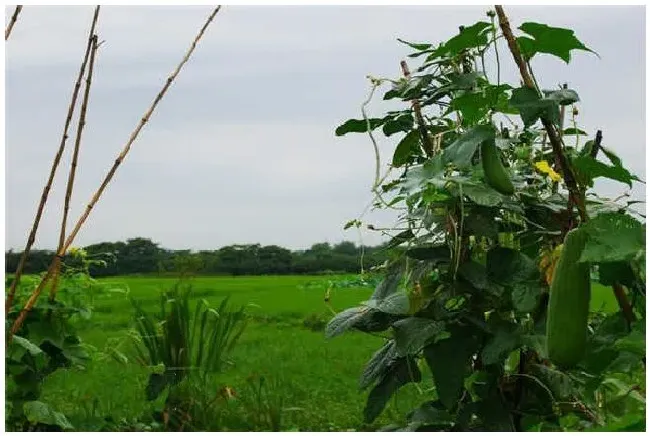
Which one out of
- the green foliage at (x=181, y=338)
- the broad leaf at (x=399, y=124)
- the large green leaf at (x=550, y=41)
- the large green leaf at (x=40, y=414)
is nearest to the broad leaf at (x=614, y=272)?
the large green leaf at (x=550, y=41)

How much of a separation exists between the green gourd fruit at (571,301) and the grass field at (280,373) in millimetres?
756

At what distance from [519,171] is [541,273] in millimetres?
234

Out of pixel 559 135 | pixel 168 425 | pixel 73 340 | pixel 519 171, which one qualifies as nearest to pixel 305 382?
pixel 168 425

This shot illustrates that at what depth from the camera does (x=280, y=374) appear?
3.46 meters

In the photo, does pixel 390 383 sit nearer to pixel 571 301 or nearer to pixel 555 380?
pixel 555 380

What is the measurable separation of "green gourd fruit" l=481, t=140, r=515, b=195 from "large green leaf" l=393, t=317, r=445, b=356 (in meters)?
0.22

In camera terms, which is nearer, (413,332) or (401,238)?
(413,332)

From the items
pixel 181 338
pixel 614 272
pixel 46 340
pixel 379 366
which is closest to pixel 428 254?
pixel 379 366

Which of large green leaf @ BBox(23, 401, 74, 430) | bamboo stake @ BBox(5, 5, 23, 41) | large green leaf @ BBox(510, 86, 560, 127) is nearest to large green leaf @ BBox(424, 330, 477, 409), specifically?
large green leaf @ BBox(510, 86, 560, 127)

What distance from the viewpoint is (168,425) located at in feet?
8.09

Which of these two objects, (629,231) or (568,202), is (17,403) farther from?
(629,231)

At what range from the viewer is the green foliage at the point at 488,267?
101 centimetres

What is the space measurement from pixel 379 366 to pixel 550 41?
0.55 meters

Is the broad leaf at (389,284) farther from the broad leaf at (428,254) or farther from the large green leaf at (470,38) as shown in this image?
the large green leaf at (470,38)
